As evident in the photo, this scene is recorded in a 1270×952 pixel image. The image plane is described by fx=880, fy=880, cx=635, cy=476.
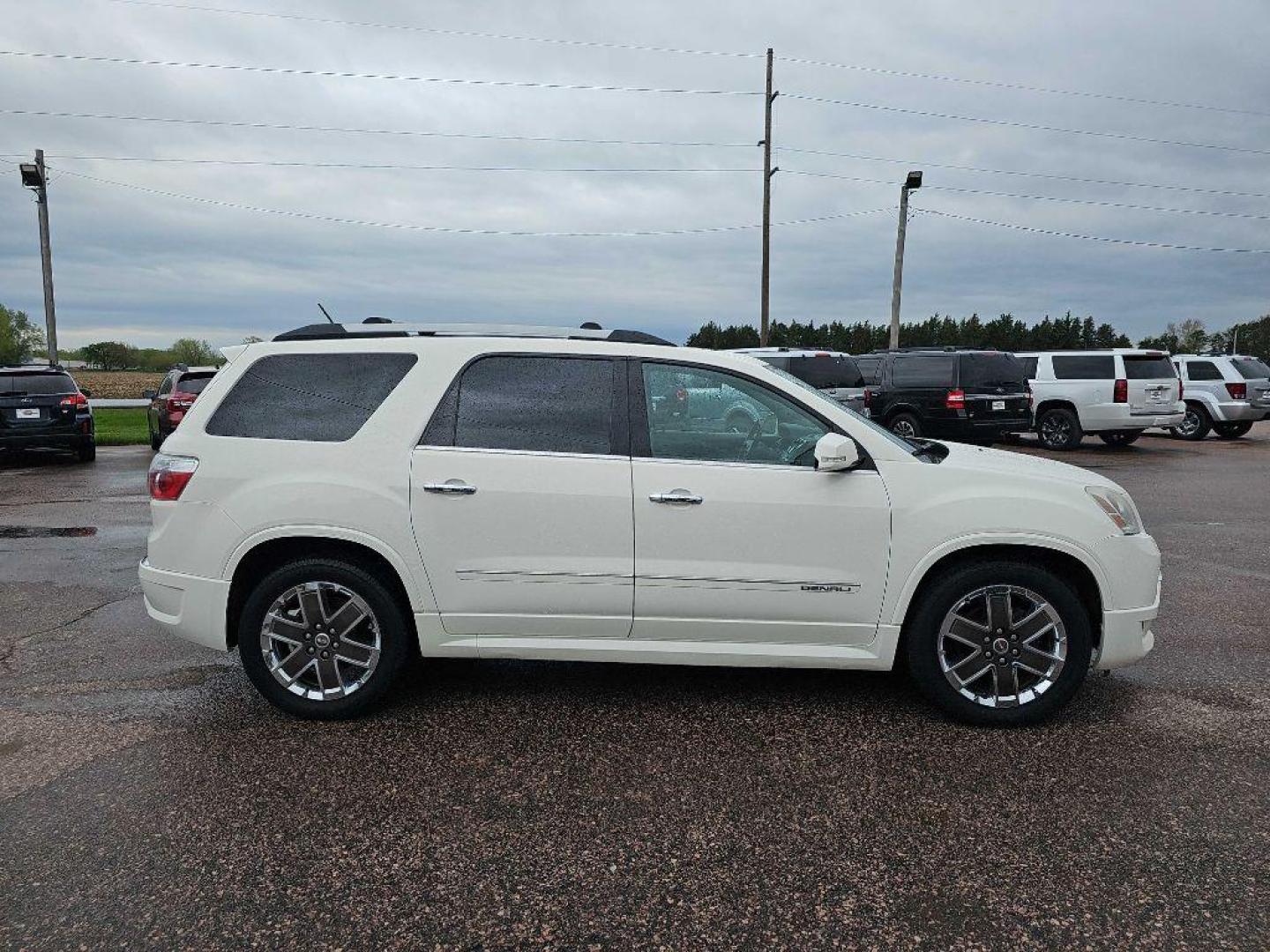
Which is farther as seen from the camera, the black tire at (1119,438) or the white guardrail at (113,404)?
the white guardrail at (113,404)

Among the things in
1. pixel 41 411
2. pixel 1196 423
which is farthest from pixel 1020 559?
pixel 1196 423

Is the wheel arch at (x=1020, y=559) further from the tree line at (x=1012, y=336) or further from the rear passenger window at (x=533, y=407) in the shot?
the tree line at (x=1012, y=336)

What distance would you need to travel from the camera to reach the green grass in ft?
66.0

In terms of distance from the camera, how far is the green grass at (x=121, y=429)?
20.1 m

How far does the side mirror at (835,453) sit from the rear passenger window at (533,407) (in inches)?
33.9

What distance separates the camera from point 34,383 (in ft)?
47.9

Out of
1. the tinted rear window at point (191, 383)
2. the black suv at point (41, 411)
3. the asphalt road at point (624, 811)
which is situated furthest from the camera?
the tinted rear window at point (191, 383)

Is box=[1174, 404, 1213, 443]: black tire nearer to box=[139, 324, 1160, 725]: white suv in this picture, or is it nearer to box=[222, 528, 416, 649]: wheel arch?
box=[139, 324, 1160, 725]: white suv

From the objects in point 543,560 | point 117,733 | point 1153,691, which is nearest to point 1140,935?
point 1153,691

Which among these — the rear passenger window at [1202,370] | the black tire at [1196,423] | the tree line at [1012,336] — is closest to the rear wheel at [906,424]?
the black tire at [1196,423]

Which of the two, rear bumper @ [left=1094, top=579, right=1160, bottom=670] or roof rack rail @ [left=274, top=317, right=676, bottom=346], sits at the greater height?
roof rack rail @ [left=274, top=317, right=676, bottom=346]

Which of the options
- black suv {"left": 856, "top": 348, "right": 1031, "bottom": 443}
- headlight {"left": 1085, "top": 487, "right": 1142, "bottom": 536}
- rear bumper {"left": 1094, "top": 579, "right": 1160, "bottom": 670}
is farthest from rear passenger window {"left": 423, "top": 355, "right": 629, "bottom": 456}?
black suv {"left": 856, "top": 348, "right": 1031, "bottom": 443}

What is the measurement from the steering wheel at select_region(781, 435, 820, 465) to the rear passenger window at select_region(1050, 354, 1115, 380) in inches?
632

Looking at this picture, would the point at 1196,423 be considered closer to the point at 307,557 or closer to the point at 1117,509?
the point at 1117,509
